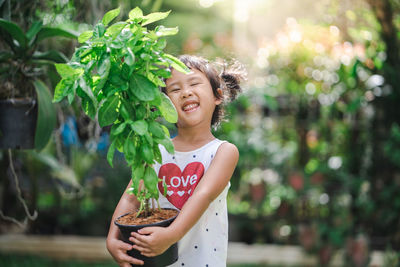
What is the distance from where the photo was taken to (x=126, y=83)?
106 cm

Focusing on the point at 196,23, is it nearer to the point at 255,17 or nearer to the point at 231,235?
the point at 255,17

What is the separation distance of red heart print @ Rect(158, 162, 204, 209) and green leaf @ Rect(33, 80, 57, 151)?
0.60 m

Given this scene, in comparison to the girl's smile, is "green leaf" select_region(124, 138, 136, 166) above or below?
below

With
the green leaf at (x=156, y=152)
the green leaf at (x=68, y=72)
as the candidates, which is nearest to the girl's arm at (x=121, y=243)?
the green leaf at (x=156, y=152)

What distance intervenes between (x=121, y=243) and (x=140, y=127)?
369mm

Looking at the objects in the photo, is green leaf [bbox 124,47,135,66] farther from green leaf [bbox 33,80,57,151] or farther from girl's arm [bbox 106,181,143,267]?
green leaf [bbox 33,80,57,151]

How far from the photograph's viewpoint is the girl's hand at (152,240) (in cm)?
111

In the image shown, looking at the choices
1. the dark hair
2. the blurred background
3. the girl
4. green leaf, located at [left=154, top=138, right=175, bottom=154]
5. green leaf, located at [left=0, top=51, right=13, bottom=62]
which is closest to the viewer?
green leaf, located at [left=154, top=138, right=175, bottom=154]

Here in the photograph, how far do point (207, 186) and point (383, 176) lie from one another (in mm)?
2535

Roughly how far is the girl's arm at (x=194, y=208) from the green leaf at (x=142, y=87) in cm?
33

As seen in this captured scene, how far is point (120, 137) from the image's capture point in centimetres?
111

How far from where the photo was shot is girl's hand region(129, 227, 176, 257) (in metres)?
1.11

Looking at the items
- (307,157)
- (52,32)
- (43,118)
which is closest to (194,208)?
(43,118)

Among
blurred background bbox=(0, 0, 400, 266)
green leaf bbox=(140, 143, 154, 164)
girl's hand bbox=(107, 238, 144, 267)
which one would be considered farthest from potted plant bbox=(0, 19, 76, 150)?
blurred background bbox=(0, 0, 400, 266)
